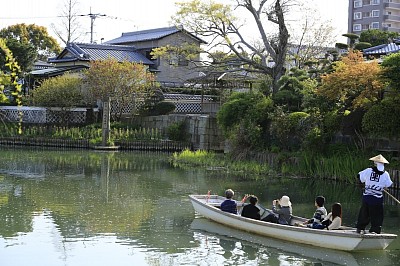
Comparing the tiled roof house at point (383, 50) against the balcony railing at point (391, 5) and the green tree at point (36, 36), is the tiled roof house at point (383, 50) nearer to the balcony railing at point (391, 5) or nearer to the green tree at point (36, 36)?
the green tree at point (36, 36)

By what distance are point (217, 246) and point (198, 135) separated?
21.1 m

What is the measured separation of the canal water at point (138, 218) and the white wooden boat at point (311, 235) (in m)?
0.15

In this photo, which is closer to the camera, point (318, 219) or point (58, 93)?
point (318, 219)

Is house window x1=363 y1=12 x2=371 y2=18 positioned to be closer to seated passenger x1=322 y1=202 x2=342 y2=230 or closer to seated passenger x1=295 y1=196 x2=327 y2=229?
seated passenger x1=295 y1=196 x2=327 y2=229

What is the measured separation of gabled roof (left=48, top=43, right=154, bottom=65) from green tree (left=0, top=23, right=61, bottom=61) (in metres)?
10.8

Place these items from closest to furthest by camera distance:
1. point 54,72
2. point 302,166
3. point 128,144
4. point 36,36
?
point 302,166 → point 128,144 → point 54,72 → point 36,36

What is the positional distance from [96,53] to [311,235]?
35399 millimetres

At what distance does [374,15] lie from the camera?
73.1 metres

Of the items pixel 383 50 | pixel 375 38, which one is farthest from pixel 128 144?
pixel 375 38

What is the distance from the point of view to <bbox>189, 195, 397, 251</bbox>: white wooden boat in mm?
11477

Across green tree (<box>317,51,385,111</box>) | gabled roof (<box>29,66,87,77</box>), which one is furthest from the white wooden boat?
gabled roof (<box>29,66,87,77</box>)

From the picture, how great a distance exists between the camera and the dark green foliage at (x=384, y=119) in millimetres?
20797

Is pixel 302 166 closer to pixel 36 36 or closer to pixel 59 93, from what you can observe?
pixel 59 93

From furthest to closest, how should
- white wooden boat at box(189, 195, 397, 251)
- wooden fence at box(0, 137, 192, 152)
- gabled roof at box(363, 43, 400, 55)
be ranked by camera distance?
wooden fence at box(0, 137, 192, 152) → gabled roof at box(363, 43, 400, 55) → white wooden boat at box(189, 195, 397, 251)
